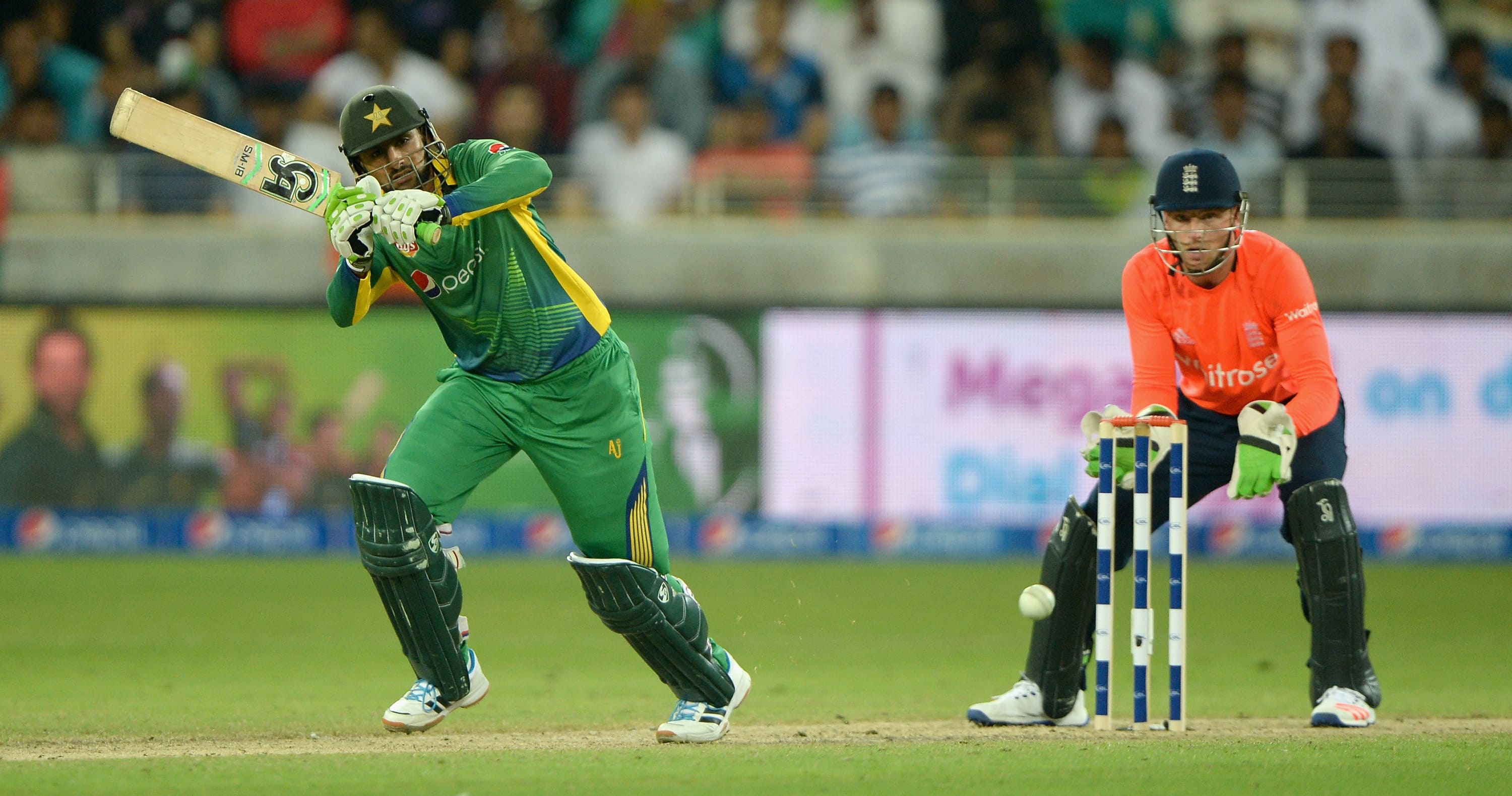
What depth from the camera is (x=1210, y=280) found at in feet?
16.6

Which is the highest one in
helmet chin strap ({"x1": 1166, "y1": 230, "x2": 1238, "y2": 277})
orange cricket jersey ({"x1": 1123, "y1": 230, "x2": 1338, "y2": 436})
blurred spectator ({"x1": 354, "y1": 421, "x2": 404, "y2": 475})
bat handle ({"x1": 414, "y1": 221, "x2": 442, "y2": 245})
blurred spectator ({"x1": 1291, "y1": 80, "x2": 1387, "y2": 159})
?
blurred spectator ({"x1": 1291, "y1": 80, "x2": 1387, "y2": 159})

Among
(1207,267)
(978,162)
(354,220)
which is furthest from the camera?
(978,162)

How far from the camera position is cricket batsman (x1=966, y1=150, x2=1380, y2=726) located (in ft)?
16.2

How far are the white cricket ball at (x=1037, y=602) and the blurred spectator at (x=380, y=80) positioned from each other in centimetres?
813

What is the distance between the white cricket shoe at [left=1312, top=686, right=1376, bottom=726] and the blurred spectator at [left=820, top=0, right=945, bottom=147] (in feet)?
25.2

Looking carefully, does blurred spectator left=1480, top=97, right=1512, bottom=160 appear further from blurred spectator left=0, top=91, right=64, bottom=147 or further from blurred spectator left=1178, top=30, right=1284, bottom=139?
blurred spectator left=0, top=91, right=64, bottom=147

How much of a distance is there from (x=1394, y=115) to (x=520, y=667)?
833 cm

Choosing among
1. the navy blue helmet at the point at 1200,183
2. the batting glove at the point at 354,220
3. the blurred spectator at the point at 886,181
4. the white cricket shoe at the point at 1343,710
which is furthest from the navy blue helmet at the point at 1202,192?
the blurred spectator at the point at 886,181

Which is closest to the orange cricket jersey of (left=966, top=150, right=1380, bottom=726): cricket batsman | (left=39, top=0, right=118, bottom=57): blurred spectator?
(left=966, top=150, right=1380, bottom=726): cricket batsman

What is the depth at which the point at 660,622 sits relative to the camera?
4730mm

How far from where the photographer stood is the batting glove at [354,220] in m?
4.51

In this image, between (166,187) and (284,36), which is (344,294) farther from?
(284,36)

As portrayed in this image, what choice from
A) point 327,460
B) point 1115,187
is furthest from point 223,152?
point 1115,187

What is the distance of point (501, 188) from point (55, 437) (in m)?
7.73
